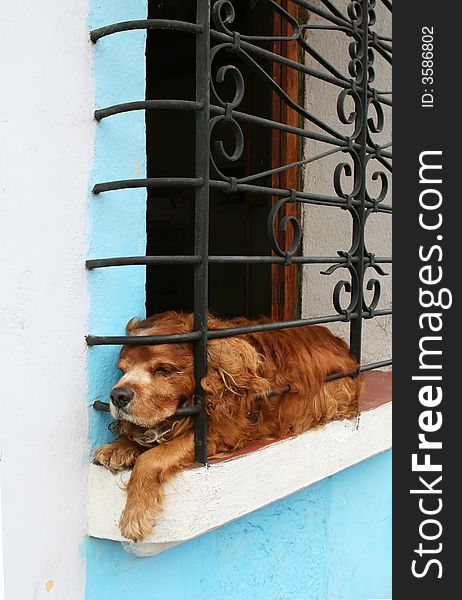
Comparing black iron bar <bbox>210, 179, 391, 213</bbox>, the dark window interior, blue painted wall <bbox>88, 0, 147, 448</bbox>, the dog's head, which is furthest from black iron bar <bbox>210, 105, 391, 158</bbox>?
the dark window interior

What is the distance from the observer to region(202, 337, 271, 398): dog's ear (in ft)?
6.25

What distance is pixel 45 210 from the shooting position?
174cm

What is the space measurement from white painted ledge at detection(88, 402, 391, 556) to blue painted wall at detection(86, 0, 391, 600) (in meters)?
0.11

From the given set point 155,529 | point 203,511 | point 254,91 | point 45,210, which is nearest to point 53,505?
point 155,529

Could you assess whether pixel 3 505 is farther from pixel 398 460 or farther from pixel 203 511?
pixel 398 460

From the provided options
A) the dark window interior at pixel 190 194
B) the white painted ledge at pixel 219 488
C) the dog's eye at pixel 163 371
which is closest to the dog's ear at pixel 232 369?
the dog's eye at pixel 163 371

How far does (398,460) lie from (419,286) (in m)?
0.62

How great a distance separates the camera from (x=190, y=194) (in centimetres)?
504

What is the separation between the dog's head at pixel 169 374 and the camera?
1761 millimetres

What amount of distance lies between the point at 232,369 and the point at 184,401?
0.55 feet

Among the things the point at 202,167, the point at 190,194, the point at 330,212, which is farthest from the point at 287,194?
the point at 190,194

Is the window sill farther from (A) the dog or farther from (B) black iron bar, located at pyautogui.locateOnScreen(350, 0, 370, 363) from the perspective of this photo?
(B) black iron bar, located at pyautogui.locateOnScreen(350, 0, 370, 363)

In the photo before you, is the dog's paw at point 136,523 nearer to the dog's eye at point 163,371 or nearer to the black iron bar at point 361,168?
the dog's eye at point 163,371

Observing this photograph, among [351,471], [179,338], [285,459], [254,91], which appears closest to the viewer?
[179,338]
